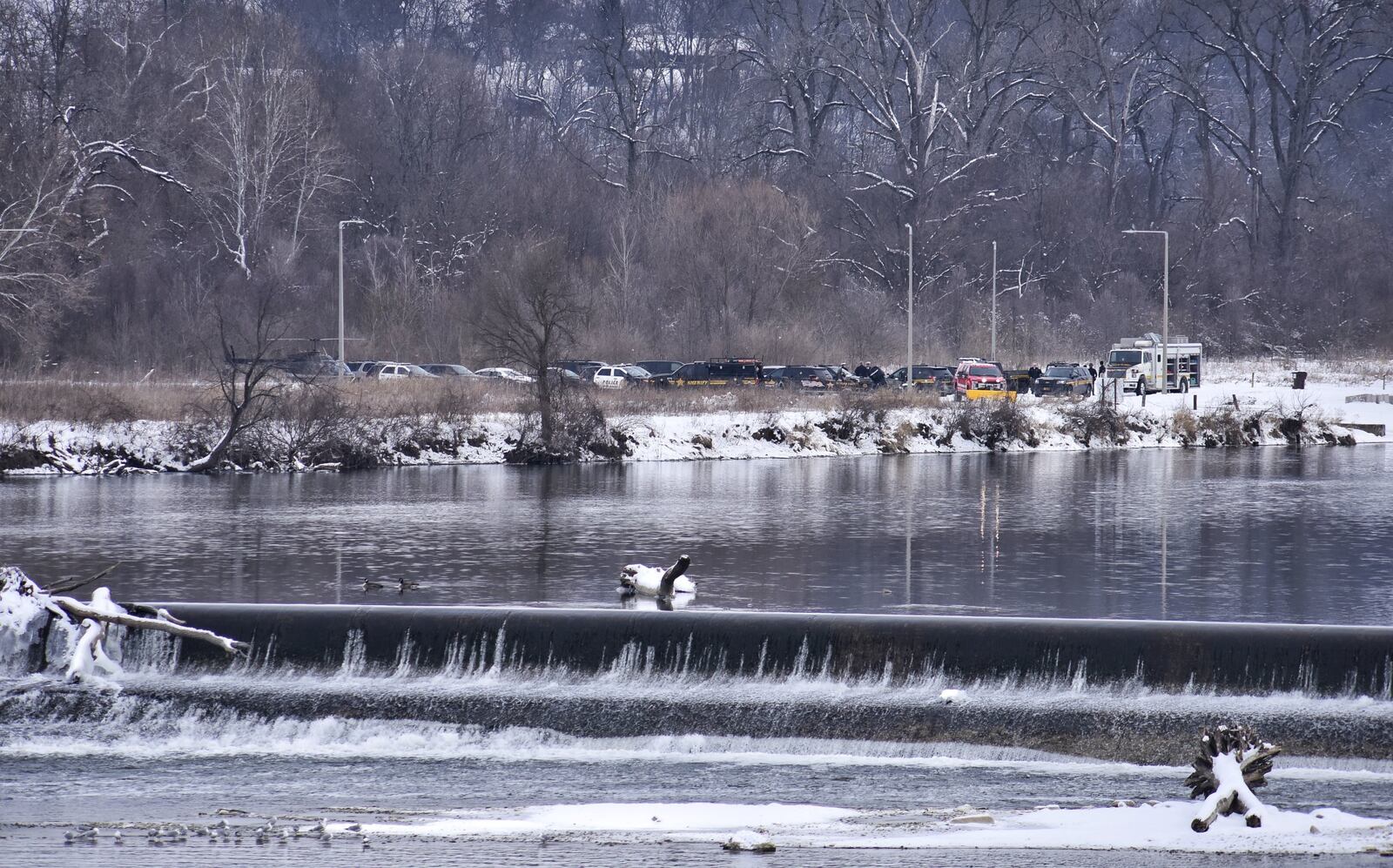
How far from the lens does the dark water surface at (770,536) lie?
2269cm

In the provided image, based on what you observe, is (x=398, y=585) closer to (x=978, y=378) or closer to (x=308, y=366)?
(x=308, y=366)

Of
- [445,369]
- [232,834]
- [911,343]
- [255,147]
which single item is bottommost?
[232,834]

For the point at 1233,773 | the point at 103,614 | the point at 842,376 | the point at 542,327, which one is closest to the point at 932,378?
the point at 842,376

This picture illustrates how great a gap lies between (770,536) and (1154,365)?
50.3m

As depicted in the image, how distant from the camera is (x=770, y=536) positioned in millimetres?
29953

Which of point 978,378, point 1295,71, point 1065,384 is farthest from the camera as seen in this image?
point 1295,71

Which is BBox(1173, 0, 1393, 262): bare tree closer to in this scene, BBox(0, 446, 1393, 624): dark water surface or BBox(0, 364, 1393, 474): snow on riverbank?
BBox(0, 364, 1393, 474): snow on riverbank

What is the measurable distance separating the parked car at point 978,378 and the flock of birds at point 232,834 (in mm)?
55289

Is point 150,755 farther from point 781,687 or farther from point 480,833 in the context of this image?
point 781,687

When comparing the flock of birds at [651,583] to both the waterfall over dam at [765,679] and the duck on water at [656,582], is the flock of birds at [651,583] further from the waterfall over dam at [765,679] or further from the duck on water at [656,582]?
the waterfall over dam at [765,679]

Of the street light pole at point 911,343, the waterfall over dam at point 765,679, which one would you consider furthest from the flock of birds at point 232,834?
the street light pole at point 911,343

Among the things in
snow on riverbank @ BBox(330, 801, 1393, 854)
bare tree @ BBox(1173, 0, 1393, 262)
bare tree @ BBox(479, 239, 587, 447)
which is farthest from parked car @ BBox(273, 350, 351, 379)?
bare tree @ BBox(1173, 0, 1393, 262)

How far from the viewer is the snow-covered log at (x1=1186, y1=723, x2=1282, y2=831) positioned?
43.7ft

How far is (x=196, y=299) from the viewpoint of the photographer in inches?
3184
